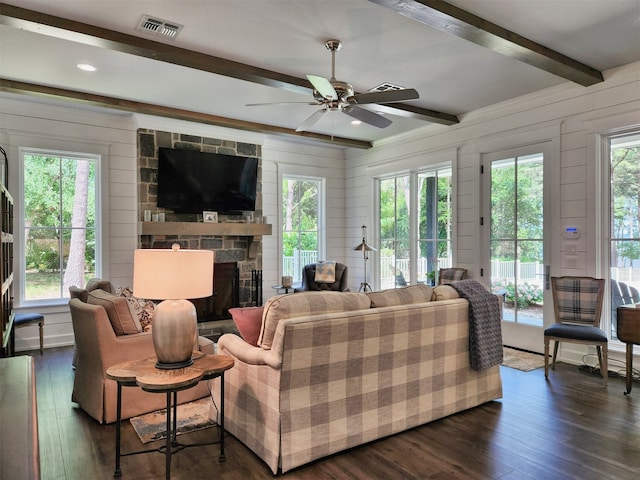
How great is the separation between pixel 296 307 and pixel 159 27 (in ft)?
7.98

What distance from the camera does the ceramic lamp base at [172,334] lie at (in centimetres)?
226

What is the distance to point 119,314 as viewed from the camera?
3094 millimetres

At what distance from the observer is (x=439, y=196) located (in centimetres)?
609

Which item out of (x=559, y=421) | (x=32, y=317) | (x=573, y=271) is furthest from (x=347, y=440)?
(x=32, y=317)

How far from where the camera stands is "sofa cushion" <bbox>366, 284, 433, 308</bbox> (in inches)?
111

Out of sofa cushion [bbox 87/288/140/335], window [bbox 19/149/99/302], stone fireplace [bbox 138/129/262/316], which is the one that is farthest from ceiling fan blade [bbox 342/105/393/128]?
window [bbox 19/149/99/302]

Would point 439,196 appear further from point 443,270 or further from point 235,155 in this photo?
point 235,155

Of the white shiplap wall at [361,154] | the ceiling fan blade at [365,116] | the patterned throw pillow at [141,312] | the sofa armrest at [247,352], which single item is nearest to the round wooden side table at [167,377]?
the sofa armrest at [247,352]

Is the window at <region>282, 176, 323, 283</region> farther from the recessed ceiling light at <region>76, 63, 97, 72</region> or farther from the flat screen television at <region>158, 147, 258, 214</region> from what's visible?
the recessed ceiling light at <region>76, 63, 97, 72</region>

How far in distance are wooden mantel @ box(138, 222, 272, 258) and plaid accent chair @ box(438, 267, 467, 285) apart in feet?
8.64

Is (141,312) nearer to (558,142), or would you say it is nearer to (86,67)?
(86,67)

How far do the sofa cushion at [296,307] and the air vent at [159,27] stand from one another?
226 cm

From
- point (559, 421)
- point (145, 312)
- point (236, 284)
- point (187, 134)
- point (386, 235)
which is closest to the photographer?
point (559, 421)

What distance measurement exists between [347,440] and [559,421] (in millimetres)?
1590
